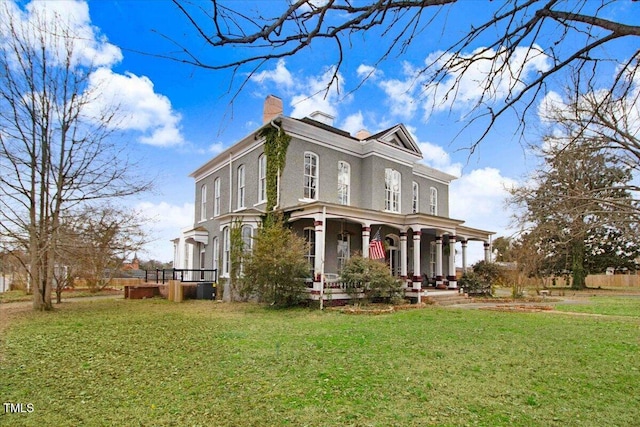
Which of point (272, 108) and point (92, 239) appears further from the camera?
point (272, 108)

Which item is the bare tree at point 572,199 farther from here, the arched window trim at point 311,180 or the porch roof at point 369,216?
the arched window trim at point 311,180

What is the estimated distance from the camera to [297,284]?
46.8 ft

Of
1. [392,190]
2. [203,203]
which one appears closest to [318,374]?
[392,190]

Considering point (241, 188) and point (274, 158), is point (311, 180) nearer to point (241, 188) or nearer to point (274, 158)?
point (274, 158)

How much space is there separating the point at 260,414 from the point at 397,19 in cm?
422

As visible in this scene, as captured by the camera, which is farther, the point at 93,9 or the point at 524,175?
the point at 524,175

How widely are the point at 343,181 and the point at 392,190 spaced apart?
9.87 feet

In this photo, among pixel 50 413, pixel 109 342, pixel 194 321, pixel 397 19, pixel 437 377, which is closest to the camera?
pixel 397 19

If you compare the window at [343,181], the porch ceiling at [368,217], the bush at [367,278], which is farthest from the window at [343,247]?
the bush at [367,278]

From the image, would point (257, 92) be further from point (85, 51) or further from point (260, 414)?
point (85, 51)

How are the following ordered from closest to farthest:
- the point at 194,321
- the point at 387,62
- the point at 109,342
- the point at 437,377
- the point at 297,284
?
the point at 387,62 < the point at 437,377 < the point at 109,342 < the point at 194,321 < the point at 297,284

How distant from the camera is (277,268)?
1384 cm

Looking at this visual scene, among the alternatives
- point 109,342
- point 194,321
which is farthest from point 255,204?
point 109,342

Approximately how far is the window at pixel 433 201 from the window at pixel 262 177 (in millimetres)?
11453
